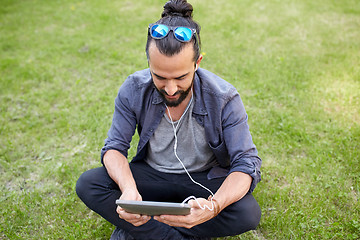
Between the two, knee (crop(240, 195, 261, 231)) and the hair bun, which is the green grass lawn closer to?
knee (crop(240, 195, 261, 231))

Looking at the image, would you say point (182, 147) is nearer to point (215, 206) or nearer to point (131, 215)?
point (215, 206)

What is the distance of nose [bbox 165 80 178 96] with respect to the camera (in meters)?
2.26

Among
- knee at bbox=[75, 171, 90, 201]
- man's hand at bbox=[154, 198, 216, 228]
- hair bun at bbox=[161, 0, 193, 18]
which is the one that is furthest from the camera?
knee at bbox=[75, 171, 90, 201]

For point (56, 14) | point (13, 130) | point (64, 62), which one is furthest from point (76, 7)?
point (13, 130)

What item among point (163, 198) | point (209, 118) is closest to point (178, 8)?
point (209, 118)

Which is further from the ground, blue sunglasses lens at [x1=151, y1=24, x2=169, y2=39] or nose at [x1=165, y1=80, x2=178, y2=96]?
blue sunglasses lens at [x1=151, y1=24, x2=169, y2=39]

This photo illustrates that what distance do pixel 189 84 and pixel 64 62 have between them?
11.6ft

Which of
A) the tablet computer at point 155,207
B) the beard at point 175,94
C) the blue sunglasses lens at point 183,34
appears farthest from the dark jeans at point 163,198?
the blue sunglasses lens at point 183,34

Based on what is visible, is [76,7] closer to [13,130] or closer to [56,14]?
[56,14]

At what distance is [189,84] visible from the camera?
2346mm

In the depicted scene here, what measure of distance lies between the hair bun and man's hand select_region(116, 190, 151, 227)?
131 centimetres

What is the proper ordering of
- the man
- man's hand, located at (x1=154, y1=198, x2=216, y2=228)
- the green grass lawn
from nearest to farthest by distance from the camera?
man's hand, located at (x1=154, y1=198, x2=216, y2=228)
the man
the green grass lawn

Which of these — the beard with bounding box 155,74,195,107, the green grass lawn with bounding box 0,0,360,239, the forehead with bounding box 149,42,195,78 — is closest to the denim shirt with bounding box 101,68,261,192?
the beard with bounding box 155,74,195,107

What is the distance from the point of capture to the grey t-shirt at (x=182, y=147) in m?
2.58
